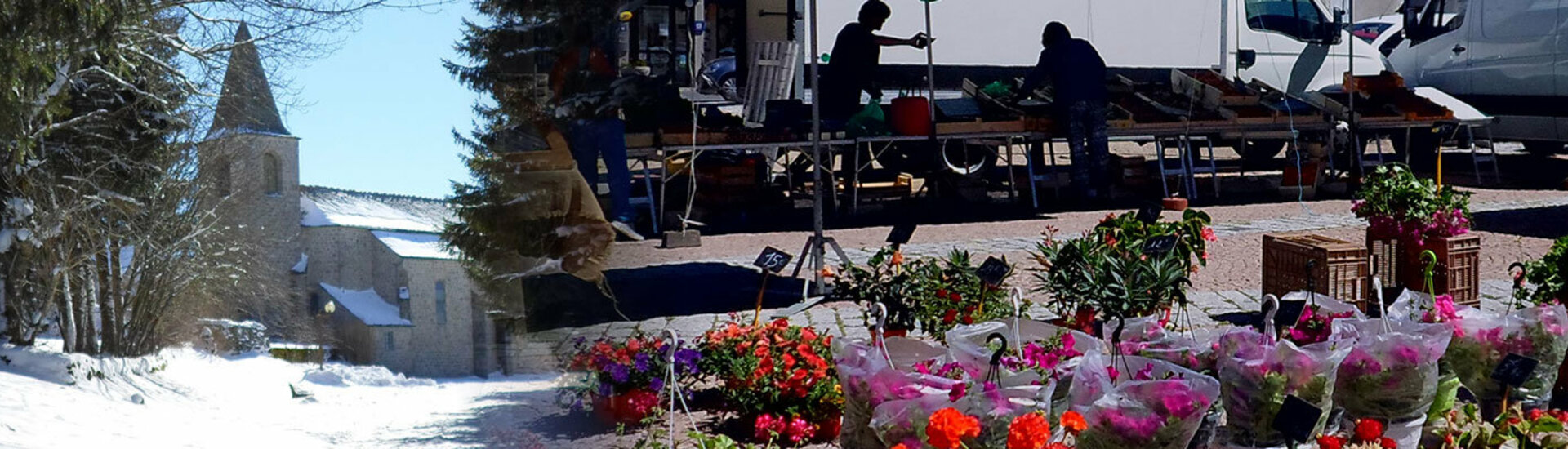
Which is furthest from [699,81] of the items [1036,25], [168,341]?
[168,341]

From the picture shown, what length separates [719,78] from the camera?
36.7 feet

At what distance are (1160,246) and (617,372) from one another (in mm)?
1595

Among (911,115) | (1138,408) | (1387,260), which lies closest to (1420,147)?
(911,115)

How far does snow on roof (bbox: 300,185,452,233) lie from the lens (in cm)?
204

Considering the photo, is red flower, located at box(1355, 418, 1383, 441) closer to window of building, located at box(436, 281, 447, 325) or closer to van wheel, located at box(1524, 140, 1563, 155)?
window of building, located at box(436, 281, 447, 325)

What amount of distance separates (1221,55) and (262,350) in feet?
32.6

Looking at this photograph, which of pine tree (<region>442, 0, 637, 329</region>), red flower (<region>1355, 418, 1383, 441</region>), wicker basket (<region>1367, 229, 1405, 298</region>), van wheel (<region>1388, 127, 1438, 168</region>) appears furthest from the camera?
van wheel (<region>1388, 127, 1438, 168</region>)

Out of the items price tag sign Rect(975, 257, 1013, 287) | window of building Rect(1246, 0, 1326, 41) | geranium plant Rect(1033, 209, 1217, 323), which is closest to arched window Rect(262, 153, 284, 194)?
price tag sign Rect(975, 257, 1013, 287)

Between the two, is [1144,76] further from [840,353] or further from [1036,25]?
[840,353]

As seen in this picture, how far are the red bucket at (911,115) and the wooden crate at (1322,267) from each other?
3.04 meters

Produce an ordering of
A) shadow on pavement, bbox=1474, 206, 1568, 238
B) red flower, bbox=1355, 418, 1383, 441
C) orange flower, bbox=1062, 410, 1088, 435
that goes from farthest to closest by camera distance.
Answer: shadow on pavement, bbox=1474, 206, 1568, 238 < red flower, bbox=1355, 418, 1383, 441 < orange flower, bbox=1062, 410, 1088, 435

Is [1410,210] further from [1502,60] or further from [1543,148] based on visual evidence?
[1543,148]

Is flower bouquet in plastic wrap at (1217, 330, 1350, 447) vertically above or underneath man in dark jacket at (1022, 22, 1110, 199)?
underneath

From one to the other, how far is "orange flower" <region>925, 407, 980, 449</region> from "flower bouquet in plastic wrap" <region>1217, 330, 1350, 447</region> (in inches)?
35.4
